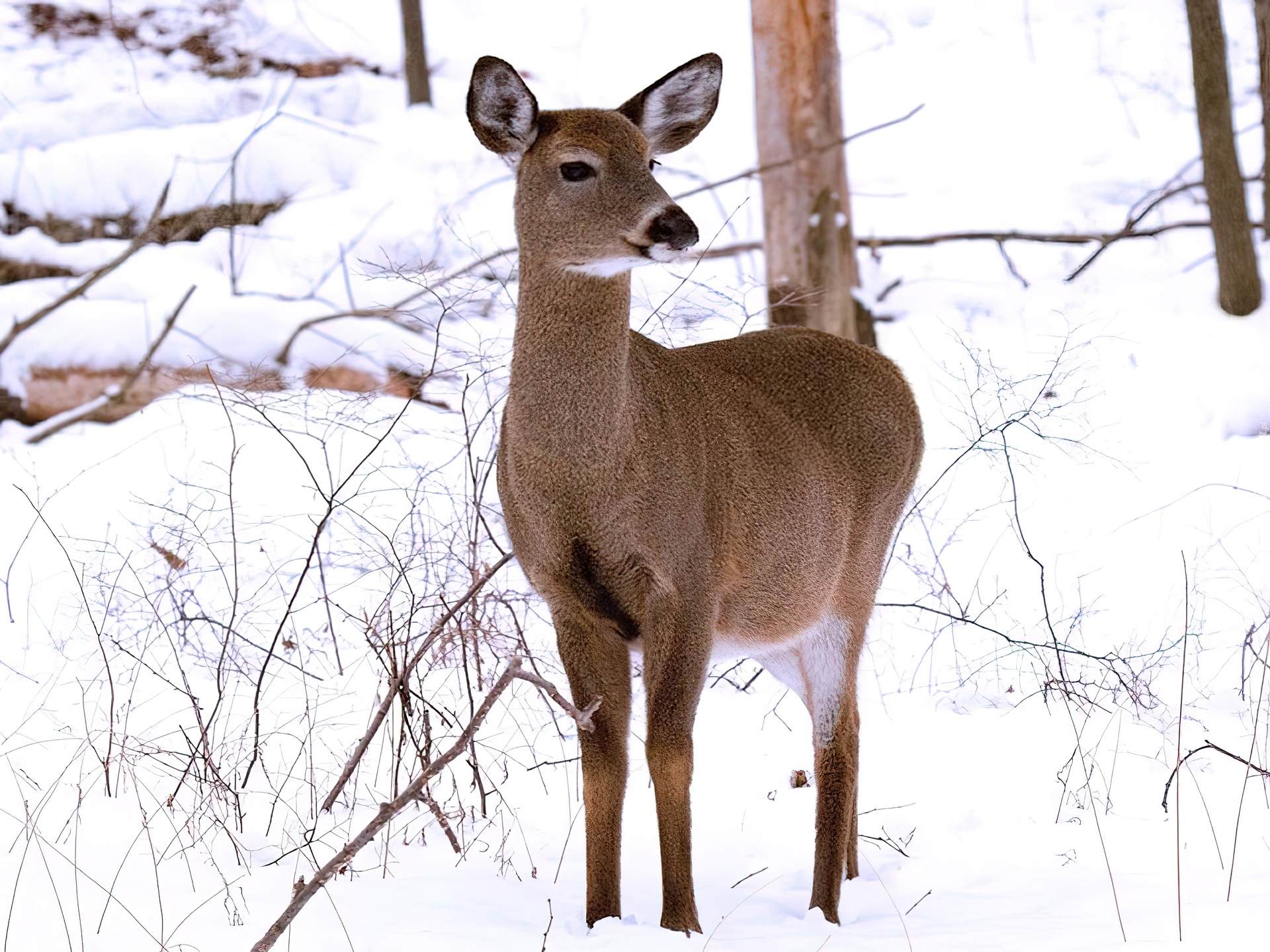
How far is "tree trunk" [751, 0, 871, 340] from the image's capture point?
28.6 ft

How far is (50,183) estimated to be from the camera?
37.5ft

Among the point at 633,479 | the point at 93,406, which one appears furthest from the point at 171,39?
the point at 633,479

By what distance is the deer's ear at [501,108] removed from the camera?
3396 millimetres

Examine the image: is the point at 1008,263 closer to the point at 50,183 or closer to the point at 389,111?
the point at 389,111

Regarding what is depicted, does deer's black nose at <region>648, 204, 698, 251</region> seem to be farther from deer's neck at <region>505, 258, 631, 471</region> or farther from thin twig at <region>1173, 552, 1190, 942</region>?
thin twig at <region>1173, 552, 1190, 942</region>

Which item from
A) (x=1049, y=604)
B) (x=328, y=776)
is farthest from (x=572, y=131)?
(x=1049, y=604)

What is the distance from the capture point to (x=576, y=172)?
132 inches

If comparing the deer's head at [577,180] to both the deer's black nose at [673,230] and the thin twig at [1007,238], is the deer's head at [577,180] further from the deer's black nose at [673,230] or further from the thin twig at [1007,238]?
the thin twig at [1007,238]

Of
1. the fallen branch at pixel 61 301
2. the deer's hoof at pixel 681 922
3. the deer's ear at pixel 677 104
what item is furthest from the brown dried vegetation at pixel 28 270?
the deer's hoof at pixel 681 922

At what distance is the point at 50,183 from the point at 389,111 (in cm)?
374

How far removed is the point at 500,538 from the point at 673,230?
3250mm

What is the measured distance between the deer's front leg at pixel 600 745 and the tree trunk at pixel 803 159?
5240 millimetres

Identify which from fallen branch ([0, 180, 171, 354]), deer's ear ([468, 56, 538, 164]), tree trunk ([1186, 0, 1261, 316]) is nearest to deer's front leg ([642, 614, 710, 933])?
→ deer's ear ([468, 56, 538, 164])

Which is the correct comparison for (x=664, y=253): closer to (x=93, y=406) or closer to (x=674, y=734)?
(x=674, y=734)
